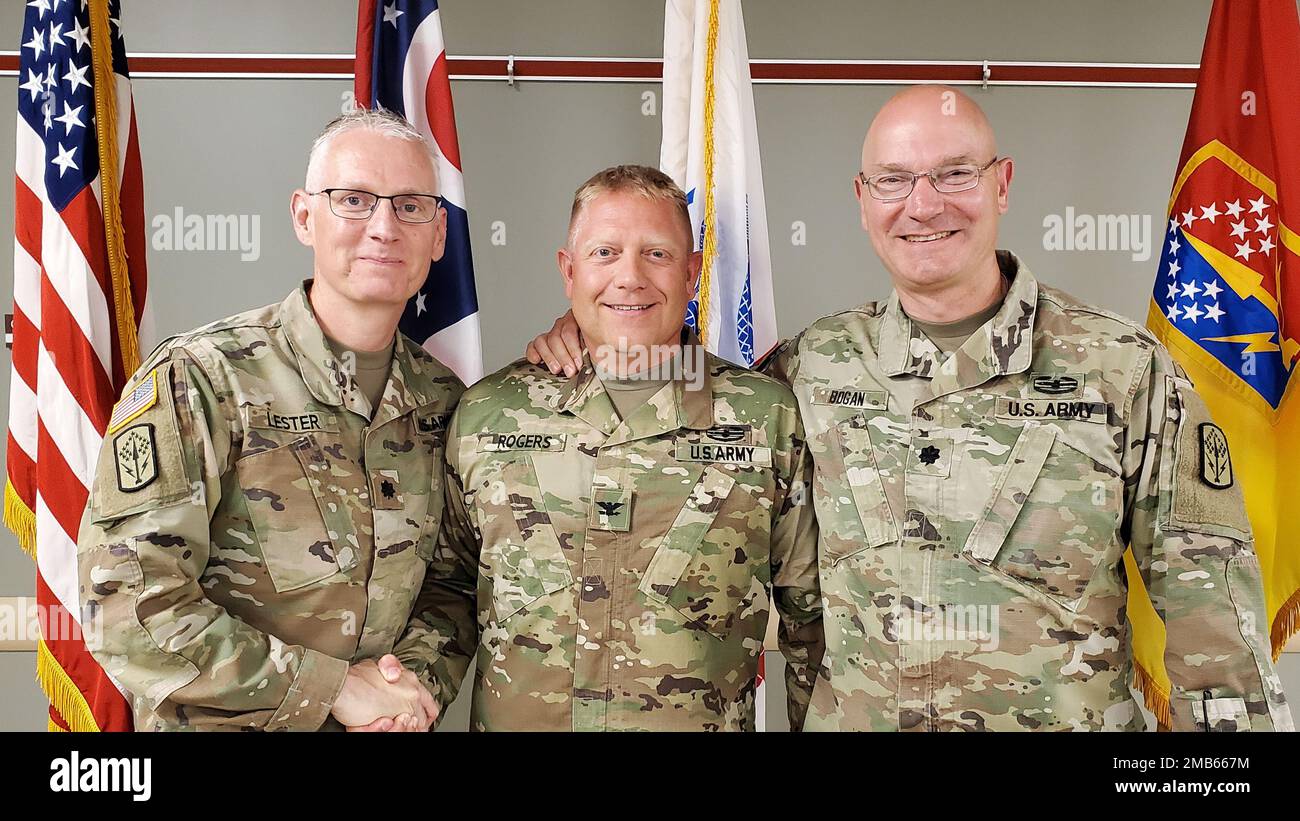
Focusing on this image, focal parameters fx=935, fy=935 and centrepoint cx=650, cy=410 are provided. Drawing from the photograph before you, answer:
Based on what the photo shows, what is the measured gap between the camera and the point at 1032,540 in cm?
174

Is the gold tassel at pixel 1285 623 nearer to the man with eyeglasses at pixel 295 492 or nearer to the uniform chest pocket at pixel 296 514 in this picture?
the man with eyeglasses at pixel 295 492

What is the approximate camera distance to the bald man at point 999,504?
5.52ft

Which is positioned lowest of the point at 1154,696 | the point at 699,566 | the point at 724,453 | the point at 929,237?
the point at 1154,696

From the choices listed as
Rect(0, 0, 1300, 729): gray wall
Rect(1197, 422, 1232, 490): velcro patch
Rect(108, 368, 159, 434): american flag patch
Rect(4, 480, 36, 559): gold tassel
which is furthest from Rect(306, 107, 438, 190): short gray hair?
Rect(1197, 422, 1232, 490): velcro patch

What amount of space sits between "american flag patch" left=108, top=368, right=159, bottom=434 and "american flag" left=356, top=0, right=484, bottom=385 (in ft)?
2.63

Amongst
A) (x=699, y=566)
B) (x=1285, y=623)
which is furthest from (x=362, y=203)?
(x=1285, y=623)

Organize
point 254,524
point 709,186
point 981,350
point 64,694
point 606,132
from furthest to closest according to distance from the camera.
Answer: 1. point 606,132
2. point 709,186
3. point 64,694
4. point 981,350
5. point 254,524

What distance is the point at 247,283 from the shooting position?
3.30m

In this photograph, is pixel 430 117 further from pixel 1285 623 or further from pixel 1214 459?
pixel 1285 623

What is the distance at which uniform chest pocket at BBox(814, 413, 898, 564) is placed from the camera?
1.79 m

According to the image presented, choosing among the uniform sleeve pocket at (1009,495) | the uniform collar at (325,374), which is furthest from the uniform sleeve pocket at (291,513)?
the uniform sleeve pocket at (1009,495)

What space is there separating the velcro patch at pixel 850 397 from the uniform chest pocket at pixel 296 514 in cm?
96

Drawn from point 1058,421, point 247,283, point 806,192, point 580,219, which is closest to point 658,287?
point 580,219

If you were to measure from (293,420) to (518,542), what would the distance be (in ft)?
1.58
